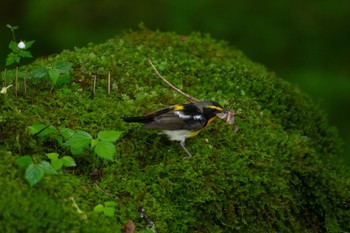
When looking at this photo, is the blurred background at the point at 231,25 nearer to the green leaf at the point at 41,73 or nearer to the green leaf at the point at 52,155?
the green leaf at the point at 41,73

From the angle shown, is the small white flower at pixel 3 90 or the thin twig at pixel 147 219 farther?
the small white flower at pixel 3 90

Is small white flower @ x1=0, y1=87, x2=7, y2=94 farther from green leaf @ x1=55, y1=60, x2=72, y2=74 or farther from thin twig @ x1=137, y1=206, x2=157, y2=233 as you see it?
thin twig @ x1=137, y1=206, x2=157, y2=233

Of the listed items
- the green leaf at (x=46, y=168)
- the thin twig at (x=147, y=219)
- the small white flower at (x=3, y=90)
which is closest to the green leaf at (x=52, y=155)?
the green leaf at (x=46, y=168)

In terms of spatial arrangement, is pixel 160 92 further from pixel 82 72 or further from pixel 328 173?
pixel 328 173

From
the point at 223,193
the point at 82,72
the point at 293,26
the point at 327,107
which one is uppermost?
the point at 82,72

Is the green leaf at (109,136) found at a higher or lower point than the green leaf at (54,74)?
lower

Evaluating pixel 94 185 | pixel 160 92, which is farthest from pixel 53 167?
pixel 160 92
